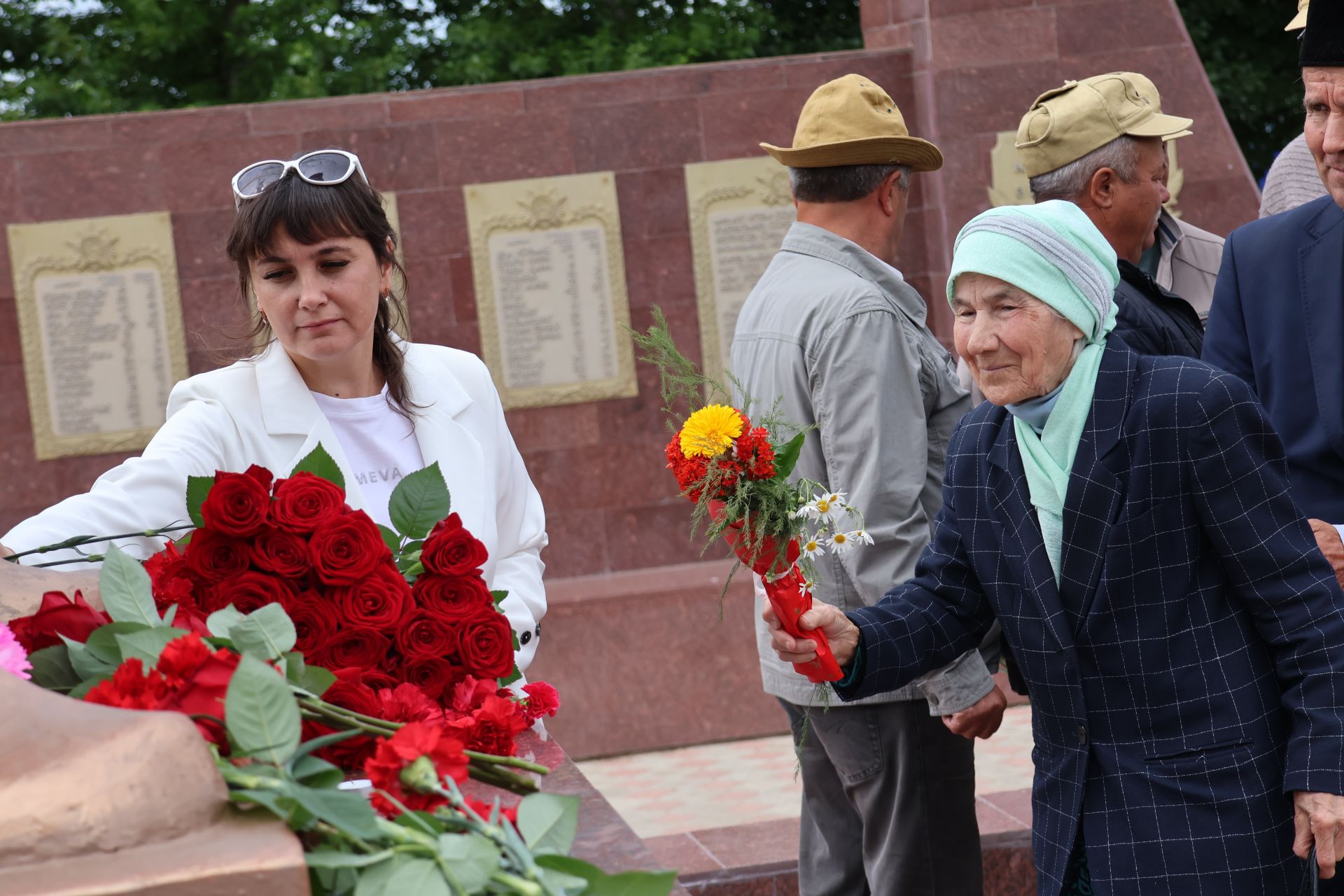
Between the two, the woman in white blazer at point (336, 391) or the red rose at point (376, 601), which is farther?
the woman in white blazer at point (336, 391)

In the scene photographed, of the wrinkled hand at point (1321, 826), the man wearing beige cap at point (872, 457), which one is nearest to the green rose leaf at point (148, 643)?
the wrinkled hand at point (1321, 826)

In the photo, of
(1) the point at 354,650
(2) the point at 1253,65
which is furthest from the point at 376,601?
(2) the point at 1253,65

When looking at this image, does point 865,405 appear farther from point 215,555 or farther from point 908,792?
point 215,555

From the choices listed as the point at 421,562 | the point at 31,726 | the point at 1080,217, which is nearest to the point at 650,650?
the point at 1080,217

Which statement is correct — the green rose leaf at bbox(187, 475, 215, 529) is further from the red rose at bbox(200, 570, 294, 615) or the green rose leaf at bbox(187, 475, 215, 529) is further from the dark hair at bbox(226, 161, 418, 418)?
the dark hair at bbox(226, 161, 418, 418)

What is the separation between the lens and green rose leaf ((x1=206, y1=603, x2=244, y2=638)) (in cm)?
142

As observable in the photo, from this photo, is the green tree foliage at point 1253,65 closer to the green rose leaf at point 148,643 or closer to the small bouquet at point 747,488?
the small bouquet at point 747,488

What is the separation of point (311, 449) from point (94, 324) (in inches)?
202

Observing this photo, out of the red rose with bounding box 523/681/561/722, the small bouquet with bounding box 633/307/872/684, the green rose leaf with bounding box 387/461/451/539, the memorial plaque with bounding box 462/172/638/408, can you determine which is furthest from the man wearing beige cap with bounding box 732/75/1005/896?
the memorial plaque with bounding box 462/172/638/408

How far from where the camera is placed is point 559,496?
752 cm

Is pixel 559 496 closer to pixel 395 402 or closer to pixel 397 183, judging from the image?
pixel 397 183

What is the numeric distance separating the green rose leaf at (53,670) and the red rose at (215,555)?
7.7 inches

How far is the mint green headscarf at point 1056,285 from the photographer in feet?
7.91

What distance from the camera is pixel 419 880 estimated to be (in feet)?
3.70
